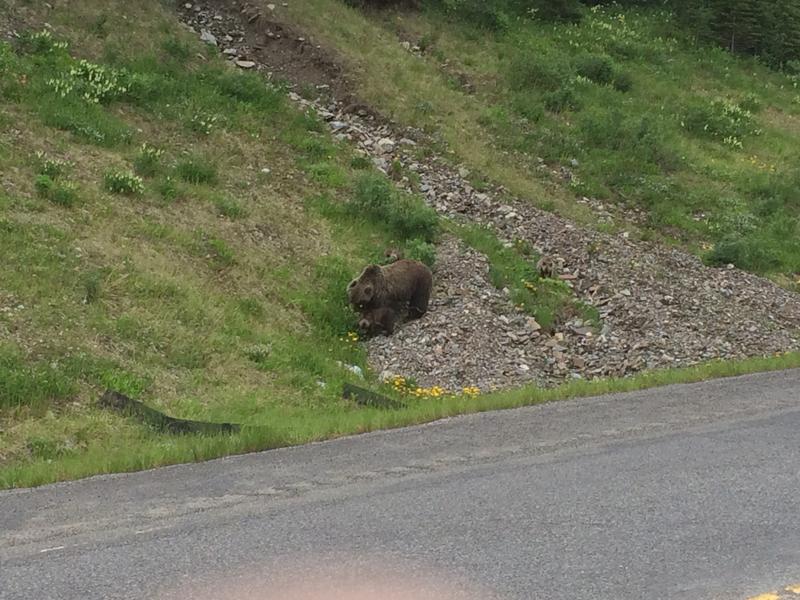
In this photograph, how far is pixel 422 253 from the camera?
14148mm

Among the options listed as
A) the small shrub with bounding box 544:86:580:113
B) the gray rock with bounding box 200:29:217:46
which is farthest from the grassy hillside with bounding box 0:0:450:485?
the small shrub with bounding box 544:86:580:113

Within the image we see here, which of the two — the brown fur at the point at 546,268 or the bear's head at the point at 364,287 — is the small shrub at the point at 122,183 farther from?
the brown fur at the point at 546,268

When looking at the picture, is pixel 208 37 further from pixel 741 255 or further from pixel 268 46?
pixel 741 255

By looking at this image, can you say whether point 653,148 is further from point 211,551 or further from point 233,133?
point 211,551

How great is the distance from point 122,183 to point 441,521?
9.21 meters

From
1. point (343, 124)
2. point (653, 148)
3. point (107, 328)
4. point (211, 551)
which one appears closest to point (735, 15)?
point (653, 148)

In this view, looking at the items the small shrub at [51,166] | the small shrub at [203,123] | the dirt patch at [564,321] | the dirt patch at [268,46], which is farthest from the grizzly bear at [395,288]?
the dirt patch at [268,46]

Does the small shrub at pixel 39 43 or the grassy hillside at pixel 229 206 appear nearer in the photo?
the grassy hillside at pixel 229 206

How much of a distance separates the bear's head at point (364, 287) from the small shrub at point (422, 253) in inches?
60.3

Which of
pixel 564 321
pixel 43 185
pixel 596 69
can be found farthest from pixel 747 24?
pixel 43 185

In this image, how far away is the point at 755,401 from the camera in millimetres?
9648

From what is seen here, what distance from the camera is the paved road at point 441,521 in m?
4.91

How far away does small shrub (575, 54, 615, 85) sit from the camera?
24.0 meters

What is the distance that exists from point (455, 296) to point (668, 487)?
720cm
